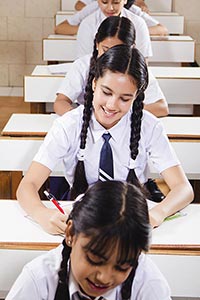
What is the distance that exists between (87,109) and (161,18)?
12.6ft

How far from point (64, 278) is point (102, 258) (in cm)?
21

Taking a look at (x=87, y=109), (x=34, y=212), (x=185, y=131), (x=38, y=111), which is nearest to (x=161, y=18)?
(x=38, y=111)

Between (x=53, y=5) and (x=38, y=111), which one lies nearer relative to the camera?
(x=38, y=111)

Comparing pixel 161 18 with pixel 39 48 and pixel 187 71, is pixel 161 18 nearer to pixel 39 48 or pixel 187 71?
pixel 39 48

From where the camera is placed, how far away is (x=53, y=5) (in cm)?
633

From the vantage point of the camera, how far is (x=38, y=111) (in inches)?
149

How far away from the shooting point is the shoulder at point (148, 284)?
4.88 feet

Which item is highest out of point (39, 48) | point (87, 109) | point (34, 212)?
point (87, 109)

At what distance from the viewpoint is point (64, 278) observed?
1.46 m

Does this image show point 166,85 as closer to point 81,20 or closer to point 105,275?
point 81,20

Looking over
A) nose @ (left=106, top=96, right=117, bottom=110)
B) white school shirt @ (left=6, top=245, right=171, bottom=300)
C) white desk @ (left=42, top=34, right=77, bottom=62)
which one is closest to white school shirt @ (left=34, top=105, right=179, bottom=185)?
nose @ (left=106, top=96, right=117, bottom=110)

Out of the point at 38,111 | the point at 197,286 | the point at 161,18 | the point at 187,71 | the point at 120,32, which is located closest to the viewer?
the point at 197,286

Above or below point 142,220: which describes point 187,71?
below

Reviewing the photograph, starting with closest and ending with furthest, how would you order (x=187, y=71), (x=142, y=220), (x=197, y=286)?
(x=142, y=220) < (x=197, y=286) < (x=187, y=71)
